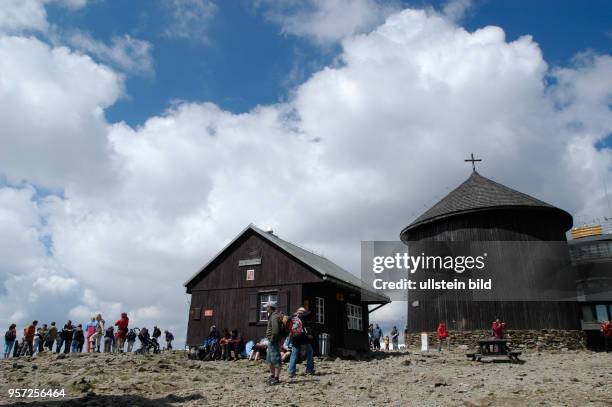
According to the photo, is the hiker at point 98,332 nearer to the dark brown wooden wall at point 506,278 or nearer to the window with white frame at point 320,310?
the window with white frame at point 320,310

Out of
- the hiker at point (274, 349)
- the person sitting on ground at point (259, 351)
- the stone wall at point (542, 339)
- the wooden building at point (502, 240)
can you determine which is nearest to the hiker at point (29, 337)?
the person sitting on ground at point (259, 351)

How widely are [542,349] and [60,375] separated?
71.6ft

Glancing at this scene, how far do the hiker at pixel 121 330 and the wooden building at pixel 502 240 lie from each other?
1621 centimetres

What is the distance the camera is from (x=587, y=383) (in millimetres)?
10367

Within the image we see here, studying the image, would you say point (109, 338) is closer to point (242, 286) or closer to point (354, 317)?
point (242, 286)

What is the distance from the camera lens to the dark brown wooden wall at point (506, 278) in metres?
24.8

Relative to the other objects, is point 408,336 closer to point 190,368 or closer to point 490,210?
point 490,210

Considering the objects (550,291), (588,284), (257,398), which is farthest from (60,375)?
(588,284)

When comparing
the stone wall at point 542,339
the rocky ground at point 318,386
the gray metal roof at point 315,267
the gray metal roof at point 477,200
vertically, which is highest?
the gray metal roof at point 477,200

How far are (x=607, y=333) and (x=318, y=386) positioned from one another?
60.8 ft

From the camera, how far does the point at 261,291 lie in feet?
69.9

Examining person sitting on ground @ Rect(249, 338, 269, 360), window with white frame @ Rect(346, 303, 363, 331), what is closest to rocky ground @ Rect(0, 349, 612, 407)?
person sitting on ground @ Rect(249, 338, 269, 360)

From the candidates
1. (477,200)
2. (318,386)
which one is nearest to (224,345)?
(318,386)

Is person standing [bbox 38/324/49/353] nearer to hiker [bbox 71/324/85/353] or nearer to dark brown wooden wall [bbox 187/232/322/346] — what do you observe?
hiker [bbox 71/324/85/353]
